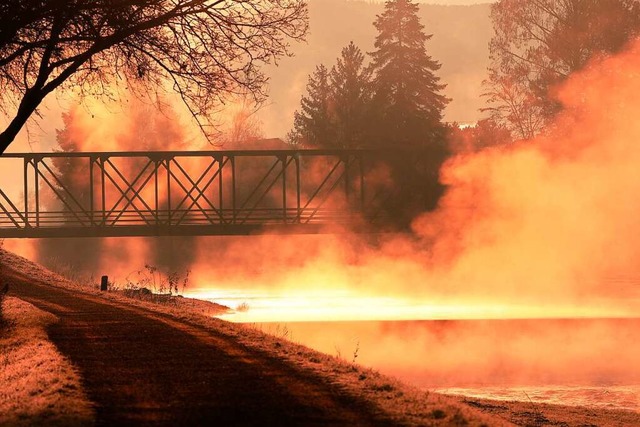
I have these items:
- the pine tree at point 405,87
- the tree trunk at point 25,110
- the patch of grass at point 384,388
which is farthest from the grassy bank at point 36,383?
the pine tree at point 405,87

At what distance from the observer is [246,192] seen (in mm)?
87438

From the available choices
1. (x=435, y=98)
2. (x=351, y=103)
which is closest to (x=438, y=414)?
(x=351, y=103)

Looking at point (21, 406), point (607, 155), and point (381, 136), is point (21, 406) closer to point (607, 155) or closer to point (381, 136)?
point (607, 155)

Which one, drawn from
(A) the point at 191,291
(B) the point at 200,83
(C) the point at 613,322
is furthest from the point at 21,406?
(A) the point at 191,291

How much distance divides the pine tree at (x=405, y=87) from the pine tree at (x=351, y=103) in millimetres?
1216

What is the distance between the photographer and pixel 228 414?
1369cm

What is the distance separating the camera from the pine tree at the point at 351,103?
265ft

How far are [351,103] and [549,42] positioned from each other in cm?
2018

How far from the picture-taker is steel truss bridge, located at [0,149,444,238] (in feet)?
187

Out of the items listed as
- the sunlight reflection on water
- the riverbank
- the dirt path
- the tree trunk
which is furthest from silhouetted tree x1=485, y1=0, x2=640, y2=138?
the tree trunk

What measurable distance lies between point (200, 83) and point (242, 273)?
54941 mm

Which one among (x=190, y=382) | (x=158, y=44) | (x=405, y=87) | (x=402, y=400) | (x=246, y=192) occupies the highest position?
(x=405, y=87)

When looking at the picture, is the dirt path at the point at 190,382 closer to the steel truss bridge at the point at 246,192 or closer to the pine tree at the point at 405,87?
the steel truss bridge at the point at 246,192

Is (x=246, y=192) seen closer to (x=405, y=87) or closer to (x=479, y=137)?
(x=405, y=87)
